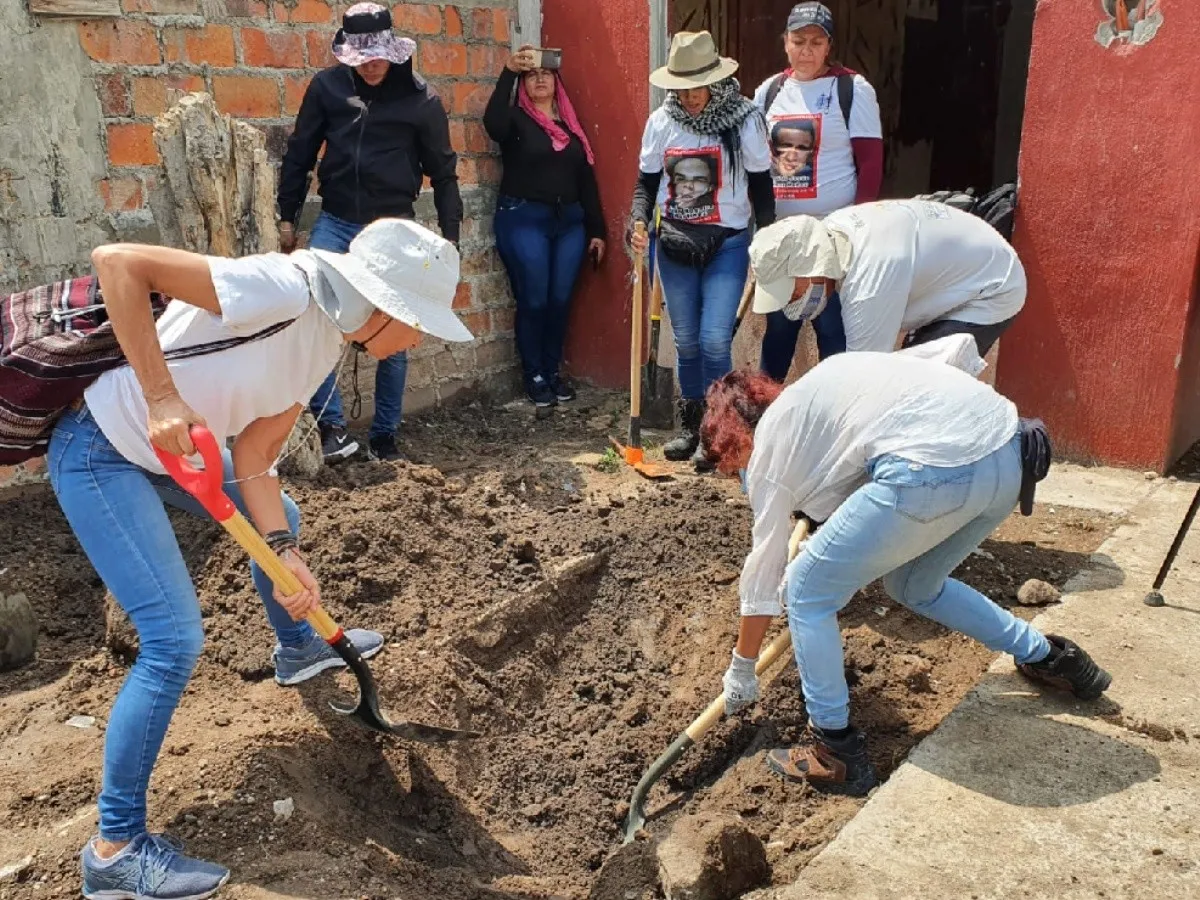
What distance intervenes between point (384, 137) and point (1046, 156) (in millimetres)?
3165

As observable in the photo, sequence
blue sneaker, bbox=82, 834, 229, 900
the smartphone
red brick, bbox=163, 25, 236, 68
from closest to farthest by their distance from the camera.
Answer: blue sneaker, bbox=82, 834, 229, 900, red brick, bbox=163, 25, 236, 68, the smartphone

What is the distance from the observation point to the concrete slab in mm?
2625

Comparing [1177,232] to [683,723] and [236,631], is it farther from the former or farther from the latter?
[236,631]

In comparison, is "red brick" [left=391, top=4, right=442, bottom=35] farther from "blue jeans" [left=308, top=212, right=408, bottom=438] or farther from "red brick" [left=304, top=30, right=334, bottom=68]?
"blue jeans" [left=308, top=212, right=408, bottom=438]

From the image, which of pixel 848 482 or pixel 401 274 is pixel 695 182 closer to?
pixel 848 482

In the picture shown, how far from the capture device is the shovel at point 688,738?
327cm

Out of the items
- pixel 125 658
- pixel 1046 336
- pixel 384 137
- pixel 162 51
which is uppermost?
pixel 162 51

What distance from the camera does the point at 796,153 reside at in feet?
17.3

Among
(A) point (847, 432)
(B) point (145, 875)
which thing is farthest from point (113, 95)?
(A) point (847, 432)

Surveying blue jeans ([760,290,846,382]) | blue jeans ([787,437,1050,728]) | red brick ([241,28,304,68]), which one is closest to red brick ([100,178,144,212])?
red brick ([241,28,304,68])

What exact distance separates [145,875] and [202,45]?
13.2 feet

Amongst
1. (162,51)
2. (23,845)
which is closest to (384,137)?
(162,51)

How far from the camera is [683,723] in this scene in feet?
12.3

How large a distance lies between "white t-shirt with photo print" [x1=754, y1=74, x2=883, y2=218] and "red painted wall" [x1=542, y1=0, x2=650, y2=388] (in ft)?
4.19
